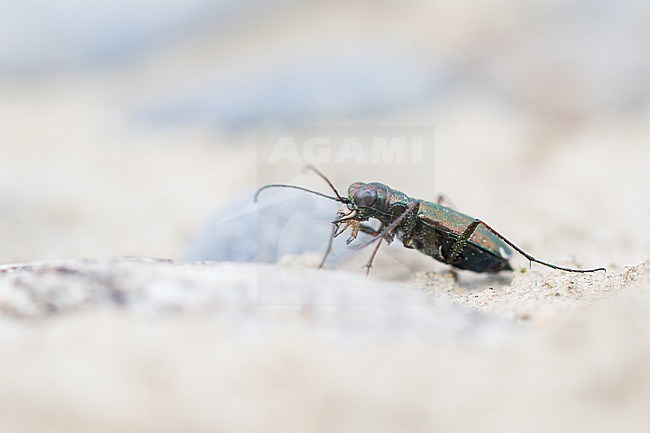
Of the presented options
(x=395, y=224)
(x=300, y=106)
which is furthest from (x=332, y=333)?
(x=300, y=106)

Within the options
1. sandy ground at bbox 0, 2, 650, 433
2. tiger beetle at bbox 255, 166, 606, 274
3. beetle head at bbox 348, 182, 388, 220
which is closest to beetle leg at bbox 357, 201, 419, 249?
tiger beetle at bbox 255, 166, 606, 274

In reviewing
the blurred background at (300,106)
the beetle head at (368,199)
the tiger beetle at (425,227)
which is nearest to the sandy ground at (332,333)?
the blurred background at (300,106)

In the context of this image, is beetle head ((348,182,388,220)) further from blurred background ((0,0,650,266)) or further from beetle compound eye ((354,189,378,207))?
blurred background ((0,0,650,266))

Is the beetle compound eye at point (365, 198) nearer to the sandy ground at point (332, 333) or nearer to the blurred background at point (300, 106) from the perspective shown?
the sandy ground at point (332, 333)

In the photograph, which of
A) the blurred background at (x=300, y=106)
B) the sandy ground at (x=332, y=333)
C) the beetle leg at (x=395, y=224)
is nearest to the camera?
the sandy ground at (x=332, y=333)

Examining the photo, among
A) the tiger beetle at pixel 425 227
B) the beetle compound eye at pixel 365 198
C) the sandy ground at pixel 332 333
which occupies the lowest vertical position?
the sandy ground at pixel 332 333

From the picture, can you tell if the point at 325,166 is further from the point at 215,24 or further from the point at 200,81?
the point at 215,24
